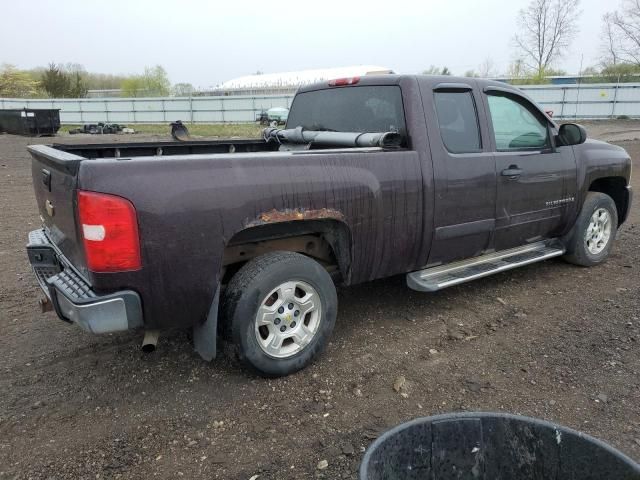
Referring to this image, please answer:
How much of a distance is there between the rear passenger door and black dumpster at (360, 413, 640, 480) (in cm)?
223

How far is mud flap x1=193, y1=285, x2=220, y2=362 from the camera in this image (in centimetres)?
309

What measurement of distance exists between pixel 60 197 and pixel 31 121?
25.9 metres

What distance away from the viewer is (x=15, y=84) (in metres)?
55.7

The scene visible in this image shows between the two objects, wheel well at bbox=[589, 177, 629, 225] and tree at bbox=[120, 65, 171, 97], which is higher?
tree at bbox=[120, 65, 171, 97]

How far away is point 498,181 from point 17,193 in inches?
353

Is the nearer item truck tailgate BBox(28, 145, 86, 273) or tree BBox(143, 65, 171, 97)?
truck tailgate BBox(28, 145, 86, 273)

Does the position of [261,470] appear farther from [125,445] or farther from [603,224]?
[603,224]

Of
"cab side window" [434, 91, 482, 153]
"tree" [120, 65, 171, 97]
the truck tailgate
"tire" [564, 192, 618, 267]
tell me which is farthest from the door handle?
"tree" [120, 65, 171, 97]

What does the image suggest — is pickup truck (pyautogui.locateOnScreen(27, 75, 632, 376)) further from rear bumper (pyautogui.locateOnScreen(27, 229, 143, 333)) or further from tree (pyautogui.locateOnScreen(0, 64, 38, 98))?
tree (pyautogui.locateOnScreen(0, 64, 38, 98))

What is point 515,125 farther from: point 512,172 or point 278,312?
point 278,312

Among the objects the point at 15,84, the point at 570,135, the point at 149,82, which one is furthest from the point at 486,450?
the point at 149,82

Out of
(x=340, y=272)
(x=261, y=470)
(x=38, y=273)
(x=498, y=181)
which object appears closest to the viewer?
(x=261, y=470)

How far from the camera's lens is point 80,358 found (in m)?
3.66

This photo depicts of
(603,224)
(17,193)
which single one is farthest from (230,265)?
(17,193)
